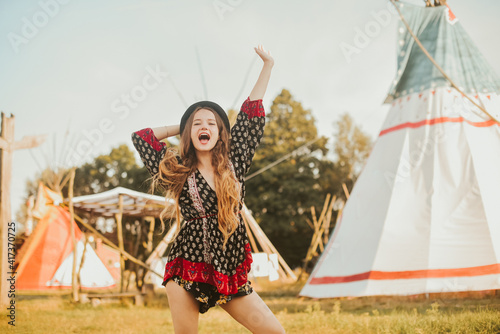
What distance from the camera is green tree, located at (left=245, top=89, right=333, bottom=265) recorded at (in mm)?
18281

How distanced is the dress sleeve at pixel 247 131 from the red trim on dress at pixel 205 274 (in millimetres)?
442

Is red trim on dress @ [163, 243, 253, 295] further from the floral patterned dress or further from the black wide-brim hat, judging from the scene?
the black wide-brim hat

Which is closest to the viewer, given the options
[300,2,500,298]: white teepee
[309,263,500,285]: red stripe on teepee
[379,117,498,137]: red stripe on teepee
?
[309,263,500,285]: red stripe on teepee

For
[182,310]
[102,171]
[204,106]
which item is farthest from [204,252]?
[102,171]

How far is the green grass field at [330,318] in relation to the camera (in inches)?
144

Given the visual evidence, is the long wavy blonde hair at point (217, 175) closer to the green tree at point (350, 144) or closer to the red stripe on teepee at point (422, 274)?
the red stripe on teepee at point (422, 274)

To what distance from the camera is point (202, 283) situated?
71.7 inches

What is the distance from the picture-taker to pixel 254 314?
5.87 feet

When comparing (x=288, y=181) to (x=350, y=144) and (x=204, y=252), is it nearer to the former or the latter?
(x=350, y=144)

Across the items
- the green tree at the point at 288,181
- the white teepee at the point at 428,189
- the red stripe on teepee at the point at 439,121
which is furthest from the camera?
the green tree at the point at 288,181

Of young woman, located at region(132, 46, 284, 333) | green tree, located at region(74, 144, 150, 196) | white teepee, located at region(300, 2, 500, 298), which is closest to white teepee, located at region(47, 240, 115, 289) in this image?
white teepee, located at region(300, 2, 500, 298)

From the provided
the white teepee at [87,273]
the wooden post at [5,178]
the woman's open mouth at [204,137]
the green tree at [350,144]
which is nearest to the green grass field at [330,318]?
the wooden post at [5,178]

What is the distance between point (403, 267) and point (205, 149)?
168 inches

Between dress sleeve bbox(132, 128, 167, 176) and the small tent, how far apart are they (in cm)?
862
